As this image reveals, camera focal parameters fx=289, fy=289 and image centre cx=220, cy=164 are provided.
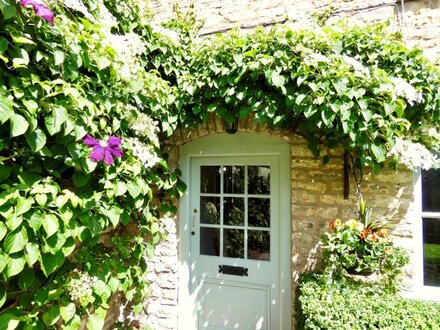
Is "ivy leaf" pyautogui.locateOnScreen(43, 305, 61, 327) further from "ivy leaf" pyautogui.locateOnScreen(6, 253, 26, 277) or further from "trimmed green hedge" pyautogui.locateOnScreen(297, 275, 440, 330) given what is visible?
"trimmed green hedge" pyautogui.locateOnScreen(297, 275, 440, 330)

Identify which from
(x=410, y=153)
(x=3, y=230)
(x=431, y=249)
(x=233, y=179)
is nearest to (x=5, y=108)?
(x=3, y=230)

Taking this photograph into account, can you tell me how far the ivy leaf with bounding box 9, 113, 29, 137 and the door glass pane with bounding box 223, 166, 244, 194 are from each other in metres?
2.28

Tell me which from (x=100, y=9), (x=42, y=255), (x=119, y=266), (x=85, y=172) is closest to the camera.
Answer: (x=42, y=255)

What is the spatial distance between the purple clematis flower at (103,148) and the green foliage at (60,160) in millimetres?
48

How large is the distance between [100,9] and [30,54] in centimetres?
72

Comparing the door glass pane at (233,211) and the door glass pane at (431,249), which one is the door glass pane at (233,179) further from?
the door glass pane at (431,249)

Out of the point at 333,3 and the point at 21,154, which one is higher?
the point at 333,3

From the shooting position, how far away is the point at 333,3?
10.4 feet

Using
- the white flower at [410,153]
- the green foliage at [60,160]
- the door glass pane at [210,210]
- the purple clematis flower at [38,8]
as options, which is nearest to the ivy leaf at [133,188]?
the green foliage at [60,160]

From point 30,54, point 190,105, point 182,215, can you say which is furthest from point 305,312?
point 30,54

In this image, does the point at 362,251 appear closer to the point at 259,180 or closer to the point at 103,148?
the point at 259,180

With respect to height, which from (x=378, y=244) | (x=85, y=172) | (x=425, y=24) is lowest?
(x=378, y=244)

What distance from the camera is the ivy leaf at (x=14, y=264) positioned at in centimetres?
145

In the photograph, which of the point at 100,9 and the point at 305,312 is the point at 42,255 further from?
the point at 305,312
